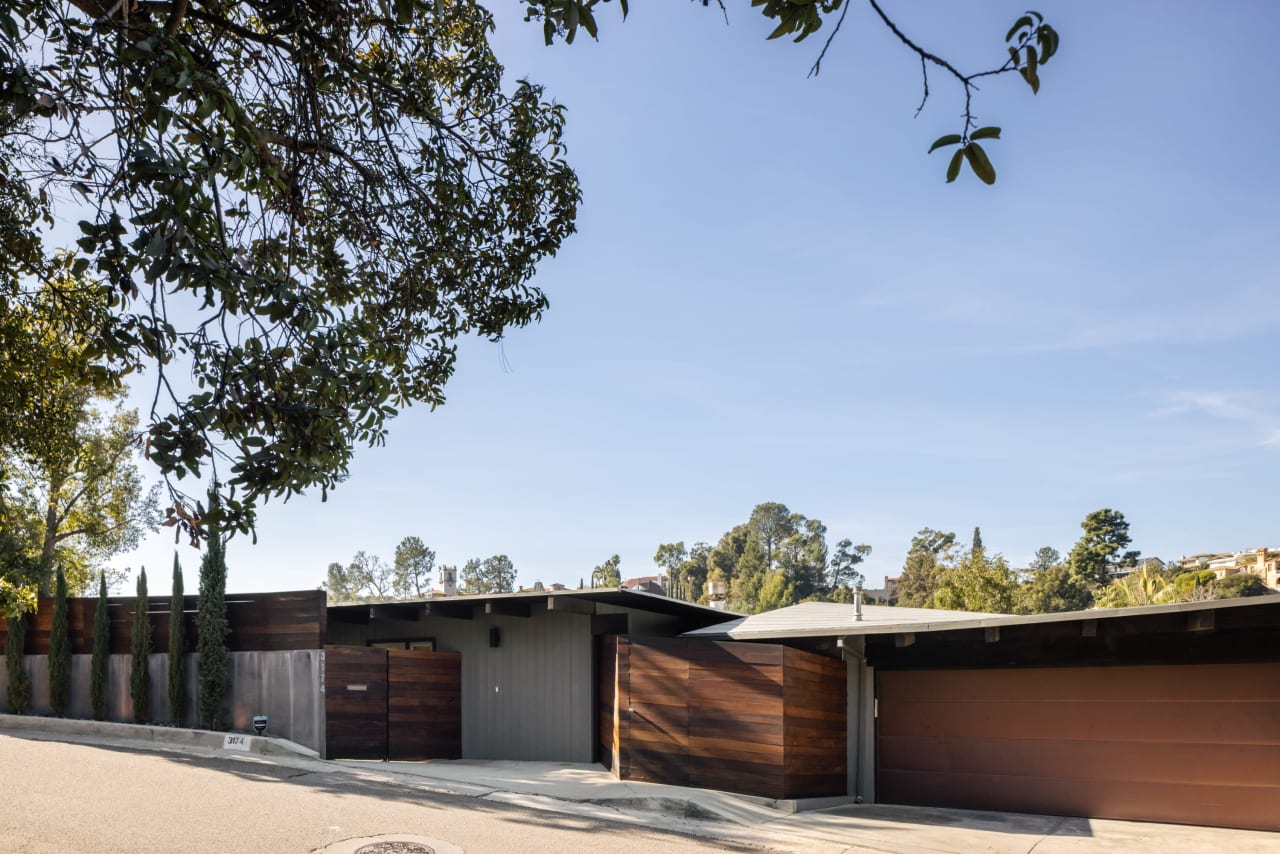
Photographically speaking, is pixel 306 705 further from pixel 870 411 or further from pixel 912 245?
pixel 870 411

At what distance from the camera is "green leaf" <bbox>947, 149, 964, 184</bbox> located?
101 inches

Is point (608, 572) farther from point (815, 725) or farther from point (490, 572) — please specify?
point (815, 725)

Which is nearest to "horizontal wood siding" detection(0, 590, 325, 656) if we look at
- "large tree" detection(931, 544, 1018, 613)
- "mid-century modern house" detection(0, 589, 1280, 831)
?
"mid-century modern house" detection(0, 589, 1280, 831)

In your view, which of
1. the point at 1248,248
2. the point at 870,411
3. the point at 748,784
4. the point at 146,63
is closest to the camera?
the point at 146,63

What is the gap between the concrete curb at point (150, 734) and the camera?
42.3 ft

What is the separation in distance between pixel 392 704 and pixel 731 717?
5.83 metres

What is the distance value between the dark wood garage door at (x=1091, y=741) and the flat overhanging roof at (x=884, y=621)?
3.27 feet

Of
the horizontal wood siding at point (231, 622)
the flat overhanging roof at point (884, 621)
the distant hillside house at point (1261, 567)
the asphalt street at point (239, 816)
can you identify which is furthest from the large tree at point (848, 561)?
the asphalt street at point (239, 816)

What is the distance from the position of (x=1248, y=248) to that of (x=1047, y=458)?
35362 millimetres

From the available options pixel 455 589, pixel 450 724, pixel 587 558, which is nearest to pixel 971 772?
pixel 450 724

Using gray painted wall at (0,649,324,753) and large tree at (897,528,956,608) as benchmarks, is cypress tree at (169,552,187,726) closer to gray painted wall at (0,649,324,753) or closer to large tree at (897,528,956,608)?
gray painted wall at (0,649,324,753)

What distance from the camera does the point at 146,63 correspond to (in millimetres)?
3910

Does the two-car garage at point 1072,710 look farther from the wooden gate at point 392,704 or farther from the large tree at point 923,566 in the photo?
the large tree at point 923,566

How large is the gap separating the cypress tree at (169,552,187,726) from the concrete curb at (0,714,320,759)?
0.37 meters
